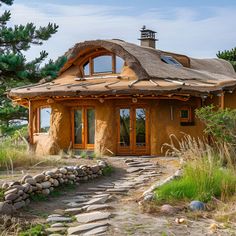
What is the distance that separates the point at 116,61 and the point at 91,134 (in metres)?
3.26

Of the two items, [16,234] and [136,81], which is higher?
[136,81]

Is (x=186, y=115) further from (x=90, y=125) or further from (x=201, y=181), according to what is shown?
(x=201, y=181)

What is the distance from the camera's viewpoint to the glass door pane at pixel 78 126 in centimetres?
1861

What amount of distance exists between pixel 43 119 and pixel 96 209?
12.5 meters

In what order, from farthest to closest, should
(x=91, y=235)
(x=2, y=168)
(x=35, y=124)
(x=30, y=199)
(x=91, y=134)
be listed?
(x=35, y=124) → (x=91, y=134) → (x=2, y=168) → (x=30, y=199) → (x=91, y=235)

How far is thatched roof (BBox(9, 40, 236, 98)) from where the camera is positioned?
1661cm

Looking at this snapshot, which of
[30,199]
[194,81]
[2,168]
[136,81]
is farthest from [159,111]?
[30,199]

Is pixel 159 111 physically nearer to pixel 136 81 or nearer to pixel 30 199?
pixel 136 81

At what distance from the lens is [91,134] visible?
60.3 feet

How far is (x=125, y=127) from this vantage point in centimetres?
1780

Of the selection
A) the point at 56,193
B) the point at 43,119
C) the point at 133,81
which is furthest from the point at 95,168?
the point at 43,119

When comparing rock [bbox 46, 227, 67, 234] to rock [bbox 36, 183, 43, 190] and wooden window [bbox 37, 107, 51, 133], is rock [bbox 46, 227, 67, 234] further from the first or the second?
wooden window [bbox 37, 107, 51, 133]

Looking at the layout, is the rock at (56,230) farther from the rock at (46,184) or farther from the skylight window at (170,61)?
the skylight window at (170,61)

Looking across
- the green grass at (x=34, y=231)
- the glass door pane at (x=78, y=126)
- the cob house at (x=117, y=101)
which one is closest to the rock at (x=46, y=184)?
the green grass at (x=34, y=231)
